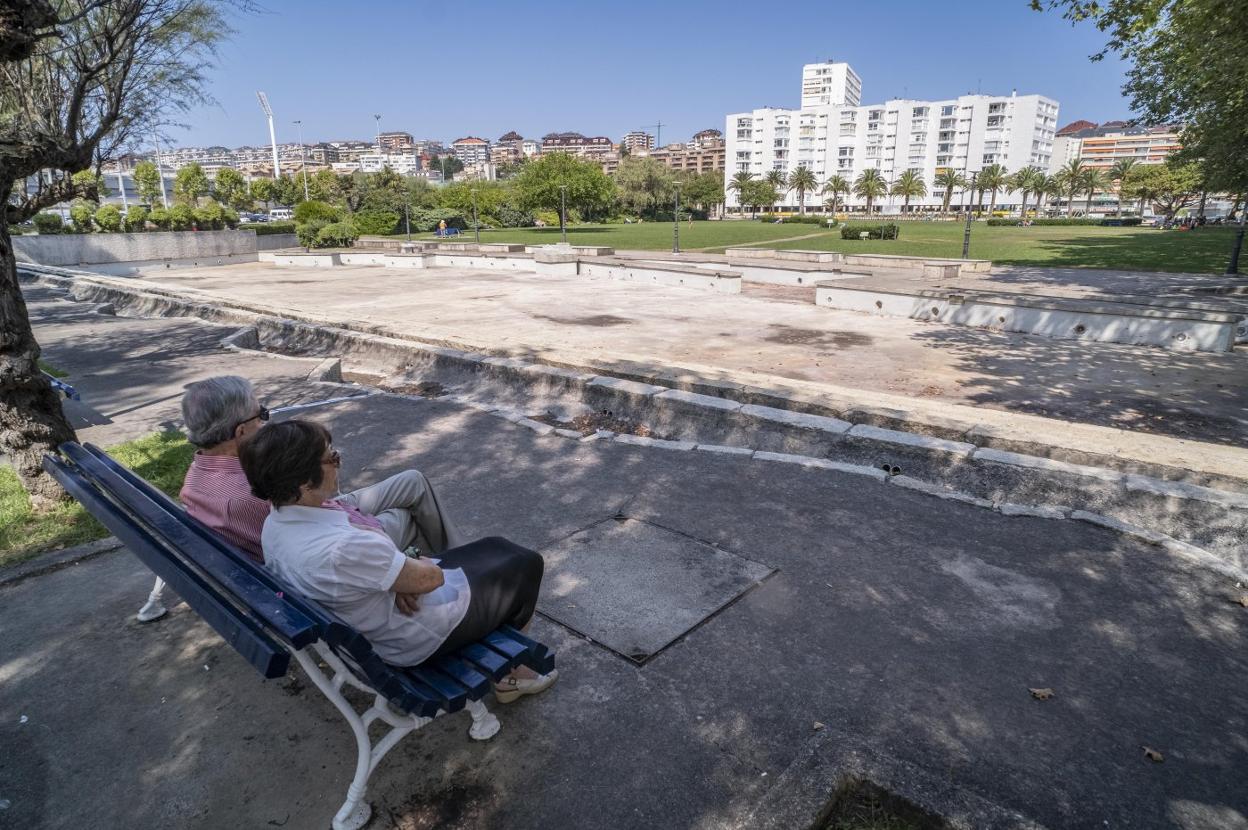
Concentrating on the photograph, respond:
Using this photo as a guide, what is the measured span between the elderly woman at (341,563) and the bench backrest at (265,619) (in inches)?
2.6

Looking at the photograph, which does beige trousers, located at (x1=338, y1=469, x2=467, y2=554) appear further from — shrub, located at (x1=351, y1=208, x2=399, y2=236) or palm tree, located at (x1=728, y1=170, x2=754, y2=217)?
palm tree, located at (x1=728, y1=170, x2=754, y2=217)

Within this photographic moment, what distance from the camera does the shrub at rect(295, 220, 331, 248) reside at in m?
37.2

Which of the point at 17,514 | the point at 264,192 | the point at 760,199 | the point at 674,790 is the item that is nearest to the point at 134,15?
the point at 17,514

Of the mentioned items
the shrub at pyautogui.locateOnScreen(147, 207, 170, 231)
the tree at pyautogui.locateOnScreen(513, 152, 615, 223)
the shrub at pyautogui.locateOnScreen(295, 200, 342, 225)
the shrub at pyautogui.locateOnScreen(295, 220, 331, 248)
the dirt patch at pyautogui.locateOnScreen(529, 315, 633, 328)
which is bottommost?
the dirt patch at pyautogui.locateOnScreen(529, 315, 633, 328)

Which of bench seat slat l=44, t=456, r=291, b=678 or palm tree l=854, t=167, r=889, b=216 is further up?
palm tree l=854, t=167, r=889, b=216

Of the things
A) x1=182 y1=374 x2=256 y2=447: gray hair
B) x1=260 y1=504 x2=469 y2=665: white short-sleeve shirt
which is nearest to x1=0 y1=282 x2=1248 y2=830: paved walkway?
x1=260 y1=504 x2=469 y2=665: white short-sleeve shirt

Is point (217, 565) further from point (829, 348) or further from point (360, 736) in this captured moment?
point (829, 348)

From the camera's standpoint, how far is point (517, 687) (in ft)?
9.44

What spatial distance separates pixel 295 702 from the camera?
289 cm

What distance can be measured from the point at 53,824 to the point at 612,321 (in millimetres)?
12637

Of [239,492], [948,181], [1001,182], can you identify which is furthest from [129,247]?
[1001,182]

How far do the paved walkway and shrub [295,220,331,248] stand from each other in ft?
123

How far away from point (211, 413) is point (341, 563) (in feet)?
4.31

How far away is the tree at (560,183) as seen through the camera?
56.2 meters
